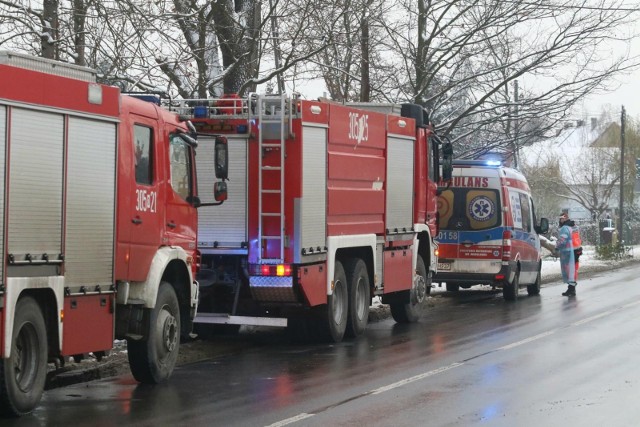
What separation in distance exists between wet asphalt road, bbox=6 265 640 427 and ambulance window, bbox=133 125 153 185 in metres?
2.00

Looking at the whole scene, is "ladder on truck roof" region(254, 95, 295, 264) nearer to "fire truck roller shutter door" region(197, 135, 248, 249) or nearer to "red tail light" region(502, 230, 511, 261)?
"fire truck roller shutter door" region(197, 135, 248, 249)

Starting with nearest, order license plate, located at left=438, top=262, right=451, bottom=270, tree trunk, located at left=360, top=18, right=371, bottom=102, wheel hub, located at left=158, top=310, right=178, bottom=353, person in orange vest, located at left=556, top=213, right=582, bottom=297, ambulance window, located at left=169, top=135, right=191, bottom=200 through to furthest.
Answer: wheel hub, located at left=158, top=310, right=178, bottom=353 < ambulance window, located at left=169, top=135, right=191, bottom=200 < tree trunk, located at left=360, top=18, right=371, bottom=102 < license plate, located at left=438, top=262, right=451, bottom=270 < person in orange vest, located at left=556, top=213, right=582, bottom=297

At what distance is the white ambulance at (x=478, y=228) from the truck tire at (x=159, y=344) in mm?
11580

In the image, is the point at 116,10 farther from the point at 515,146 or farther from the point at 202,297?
the point at 515,146

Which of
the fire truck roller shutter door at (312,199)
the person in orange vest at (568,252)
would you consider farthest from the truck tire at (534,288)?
the fire truck roller shutter door at (312,199)

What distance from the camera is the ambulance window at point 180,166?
1213cm

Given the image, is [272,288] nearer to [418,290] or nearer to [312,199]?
[312,199]

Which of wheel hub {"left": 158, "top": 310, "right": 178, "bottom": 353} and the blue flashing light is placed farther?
the blue flashing light

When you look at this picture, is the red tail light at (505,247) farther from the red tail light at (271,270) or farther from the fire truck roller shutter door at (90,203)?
the fire truck roller shutter door at (90,203)

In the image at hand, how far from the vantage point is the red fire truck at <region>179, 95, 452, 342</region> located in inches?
555

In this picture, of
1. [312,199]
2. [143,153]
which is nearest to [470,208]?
[312,199]

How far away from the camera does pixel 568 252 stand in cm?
2606

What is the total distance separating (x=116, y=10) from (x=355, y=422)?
7904 mm

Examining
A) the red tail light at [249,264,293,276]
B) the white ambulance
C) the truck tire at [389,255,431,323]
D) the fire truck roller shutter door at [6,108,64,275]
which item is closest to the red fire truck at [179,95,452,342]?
the red tail light at [249,264,293,276]
